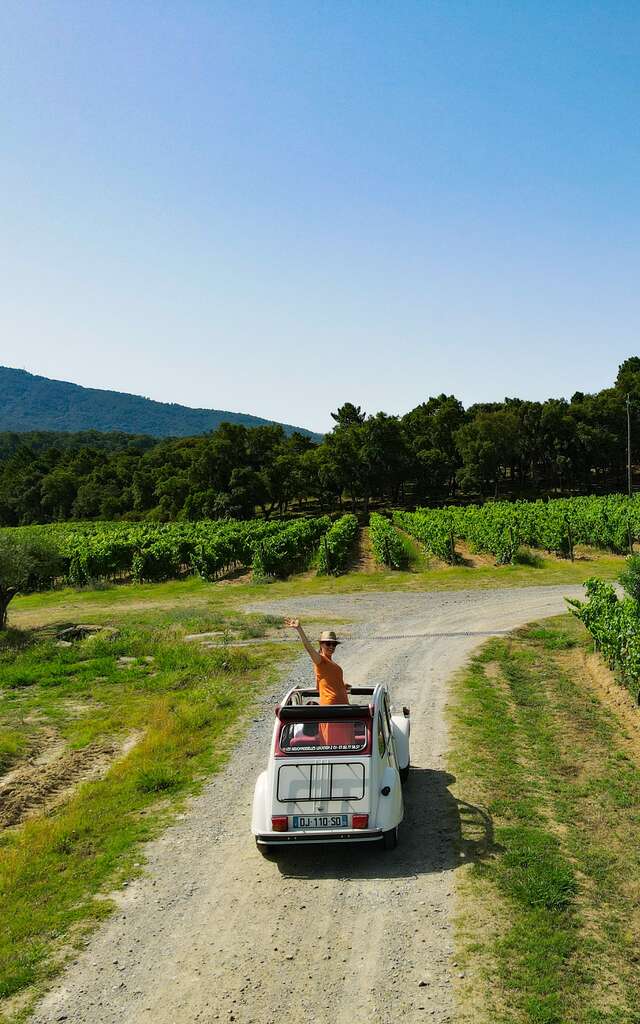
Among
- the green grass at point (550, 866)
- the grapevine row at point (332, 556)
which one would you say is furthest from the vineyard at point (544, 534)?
the green grass at point (550, 866)

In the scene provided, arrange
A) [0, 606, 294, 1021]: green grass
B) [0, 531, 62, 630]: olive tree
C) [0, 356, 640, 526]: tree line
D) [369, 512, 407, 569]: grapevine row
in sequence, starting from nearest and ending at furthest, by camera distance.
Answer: [0, 606, 294, 1021]: green grass, [0, 531, 62, 630]: olive tree, [369, 512, 407, 569]: grapevine row, [0, 356, 640, 526]: tree line

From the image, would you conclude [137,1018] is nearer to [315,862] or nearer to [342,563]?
[315,862]

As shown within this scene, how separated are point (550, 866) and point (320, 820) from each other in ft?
9.37

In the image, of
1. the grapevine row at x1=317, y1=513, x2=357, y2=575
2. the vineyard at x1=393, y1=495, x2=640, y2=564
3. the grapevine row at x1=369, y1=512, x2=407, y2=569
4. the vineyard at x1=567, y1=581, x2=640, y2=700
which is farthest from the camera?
the grapevine row at x1=369, y1=512, x2=407, y2=569

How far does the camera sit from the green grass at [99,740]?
8.20 meters

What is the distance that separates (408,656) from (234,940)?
14.3 m

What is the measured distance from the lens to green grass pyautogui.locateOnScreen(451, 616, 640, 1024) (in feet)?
21.5

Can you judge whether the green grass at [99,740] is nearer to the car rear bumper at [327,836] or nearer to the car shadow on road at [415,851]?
the car rear bumper at [327,836]

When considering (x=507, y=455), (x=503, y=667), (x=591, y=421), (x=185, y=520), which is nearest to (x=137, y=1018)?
(x=503, y=667)

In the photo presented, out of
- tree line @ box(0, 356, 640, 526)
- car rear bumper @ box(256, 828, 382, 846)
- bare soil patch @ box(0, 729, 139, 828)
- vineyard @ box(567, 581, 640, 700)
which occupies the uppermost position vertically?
tree line @ box(0, 356, 640, 526)

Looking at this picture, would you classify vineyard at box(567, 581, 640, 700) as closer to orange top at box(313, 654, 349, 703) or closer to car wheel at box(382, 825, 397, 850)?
orange top at box(313, 654, 349, 703)

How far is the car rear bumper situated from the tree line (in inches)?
3074

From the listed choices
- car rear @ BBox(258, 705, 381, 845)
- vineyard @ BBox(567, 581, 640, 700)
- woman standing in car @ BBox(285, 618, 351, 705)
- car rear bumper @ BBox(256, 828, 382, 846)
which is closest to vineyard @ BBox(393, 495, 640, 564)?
vineyard @ BBox(567, 581, 640, 700)

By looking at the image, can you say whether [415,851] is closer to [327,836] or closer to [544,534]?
[327,836]
